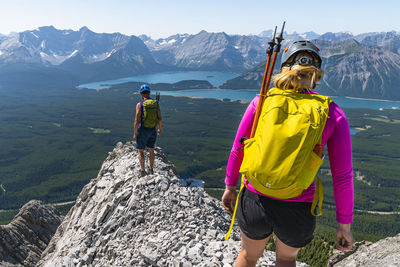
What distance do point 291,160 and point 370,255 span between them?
601cm

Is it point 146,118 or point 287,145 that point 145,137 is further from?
point 287,145

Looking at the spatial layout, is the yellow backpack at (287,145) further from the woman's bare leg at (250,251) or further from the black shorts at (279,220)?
the woman's bare leg at (250,251)

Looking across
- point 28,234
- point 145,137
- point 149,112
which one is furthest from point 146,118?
point 28,234

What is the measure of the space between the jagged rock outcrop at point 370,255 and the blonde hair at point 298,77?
14.3ft

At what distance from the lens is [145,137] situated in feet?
49.3

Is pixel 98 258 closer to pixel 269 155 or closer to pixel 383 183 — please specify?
pixel 269 155

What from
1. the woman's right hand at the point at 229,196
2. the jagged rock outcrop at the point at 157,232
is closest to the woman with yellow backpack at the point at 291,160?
the woman's right hand at the point at 229,196

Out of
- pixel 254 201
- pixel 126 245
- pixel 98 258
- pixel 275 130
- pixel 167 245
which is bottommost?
pixel 98 258

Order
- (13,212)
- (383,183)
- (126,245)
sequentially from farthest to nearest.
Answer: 1. (383,183)
2. (13,212)
3. (126,245)

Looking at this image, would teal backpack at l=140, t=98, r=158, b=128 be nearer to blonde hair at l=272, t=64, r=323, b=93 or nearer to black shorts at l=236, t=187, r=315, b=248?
black shorts at l=236, t=187, r=315, b=248

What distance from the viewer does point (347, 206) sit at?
13.3 ft

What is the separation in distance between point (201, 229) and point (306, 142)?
7.86 metres

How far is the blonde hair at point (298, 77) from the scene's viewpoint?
4125 mm

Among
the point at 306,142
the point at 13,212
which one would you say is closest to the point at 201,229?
the point at 306,142
